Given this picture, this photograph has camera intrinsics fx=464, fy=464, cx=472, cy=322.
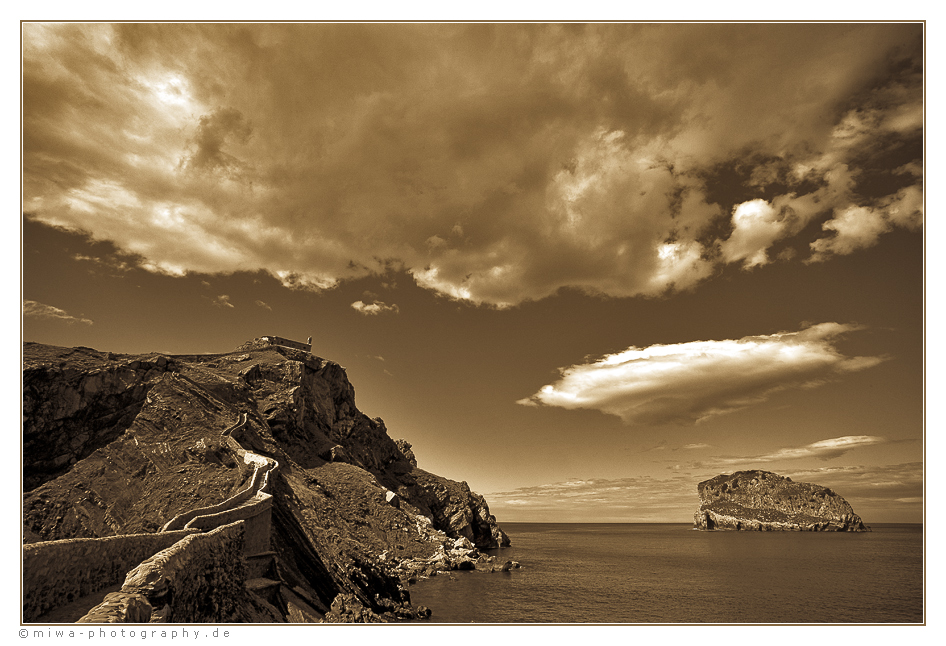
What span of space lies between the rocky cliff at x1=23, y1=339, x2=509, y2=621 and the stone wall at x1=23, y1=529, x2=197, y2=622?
40.1 ft

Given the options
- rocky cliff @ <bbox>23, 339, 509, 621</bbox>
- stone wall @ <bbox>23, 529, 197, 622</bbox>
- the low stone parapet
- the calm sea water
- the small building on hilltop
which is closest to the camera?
the low stone parapet

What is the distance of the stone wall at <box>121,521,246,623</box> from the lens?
43.3 feet

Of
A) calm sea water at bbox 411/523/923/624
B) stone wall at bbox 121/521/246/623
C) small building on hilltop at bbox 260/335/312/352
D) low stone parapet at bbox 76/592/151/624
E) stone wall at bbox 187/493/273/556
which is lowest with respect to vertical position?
calm sea water at bbox 411/523/923/624

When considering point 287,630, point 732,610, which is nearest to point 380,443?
point 732,610

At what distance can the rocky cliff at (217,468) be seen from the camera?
3694cm

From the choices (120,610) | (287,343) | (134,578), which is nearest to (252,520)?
(134,578)

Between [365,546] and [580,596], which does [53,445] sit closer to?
[365,546]

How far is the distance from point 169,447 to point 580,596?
146 feet

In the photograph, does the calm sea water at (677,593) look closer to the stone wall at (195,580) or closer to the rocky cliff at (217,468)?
the rocky cliff at (217,468)

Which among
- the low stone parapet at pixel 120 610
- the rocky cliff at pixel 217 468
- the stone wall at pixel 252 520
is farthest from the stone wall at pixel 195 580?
the rocky cliff at pixel 217 468

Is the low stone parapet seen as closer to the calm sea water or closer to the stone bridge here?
the stone bridge

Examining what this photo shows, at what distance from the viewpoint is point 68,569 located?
1450 cm

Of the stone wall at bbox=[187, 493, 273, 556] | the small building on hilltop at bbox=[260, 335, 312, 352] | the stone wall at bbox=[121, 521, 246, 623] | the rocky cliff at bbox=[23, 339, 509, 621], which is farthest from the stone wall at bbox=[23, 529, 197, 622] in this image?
the small building on hilltop at bbox=[260, 335, 312, 352]

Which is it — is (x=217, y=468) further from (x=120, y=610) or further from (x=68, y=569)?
(x=120, y=610)
